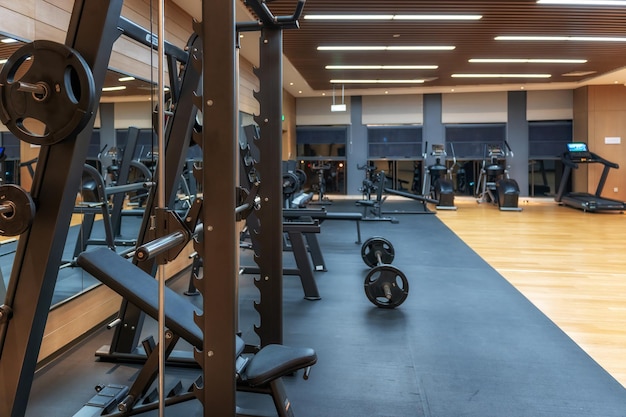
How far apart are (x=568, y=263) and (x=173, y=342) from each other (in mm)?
4382

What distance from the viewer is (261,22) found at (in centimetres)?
202

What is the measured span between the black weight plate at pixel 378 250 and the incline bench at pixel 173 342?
2.59 metres

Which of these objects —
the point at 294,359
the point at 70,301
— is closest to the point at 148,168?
the point at 70,301

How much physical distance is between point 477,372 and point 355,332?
0.82 m

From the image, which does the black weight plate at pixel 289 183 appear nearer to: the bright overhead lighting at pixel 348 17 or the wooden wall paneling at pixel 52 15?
the bright overhead lighting at pixel 348 17

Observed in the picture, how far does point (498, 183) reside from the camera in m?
9.68

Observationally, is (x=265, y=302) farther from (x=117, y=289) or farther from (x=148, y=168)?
(x=148, y=168)

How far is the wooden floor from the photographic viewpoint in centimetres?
280

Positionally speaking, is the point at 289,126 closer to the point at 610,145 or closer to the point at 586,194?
the point at 586,194

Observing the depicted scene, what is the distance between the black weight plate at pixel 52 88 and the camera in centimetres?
123

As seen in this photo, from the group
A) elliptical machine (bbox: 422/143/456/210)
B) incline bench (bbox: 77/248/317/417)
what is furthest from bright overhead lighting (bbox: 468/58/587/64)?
incline bench (bbox: 77/248/317/417)

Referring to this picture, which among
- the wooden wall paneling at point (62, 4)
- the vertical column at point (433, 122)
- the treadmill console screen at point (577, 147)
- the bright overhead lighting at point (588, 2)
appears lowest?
the treadmill console screen at point (577, 147)

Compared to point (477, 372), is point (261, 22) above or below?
above

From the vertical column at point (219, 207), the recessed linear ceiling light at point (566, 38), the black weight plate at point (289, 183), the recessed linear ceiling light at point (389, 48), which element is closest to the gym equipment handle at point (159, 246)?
the vertical column at point (219, 207)
